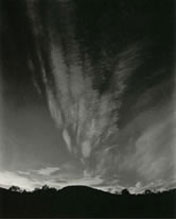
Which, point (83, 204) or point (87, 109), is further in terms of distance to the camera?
point (87, 109)

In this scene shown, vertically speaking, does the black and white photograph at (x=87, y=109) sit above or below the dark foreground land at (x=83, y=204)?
above

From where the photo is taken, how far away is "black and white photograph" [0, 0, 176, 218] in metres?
2.47

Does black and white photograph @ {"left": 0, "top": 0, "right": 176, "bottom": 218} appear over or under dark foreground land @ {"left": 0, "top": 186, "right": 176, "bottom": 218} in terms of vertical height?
over

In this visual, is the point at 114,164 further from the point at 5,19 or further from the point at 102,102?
the point at 5,19

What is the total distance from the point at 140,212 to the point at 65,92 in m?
1.02

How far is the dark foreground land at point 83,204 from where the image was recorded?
2.41 m

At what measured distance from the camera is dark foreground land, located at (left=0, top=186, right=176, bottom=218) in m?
2.41

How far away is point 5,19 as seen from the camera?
8.93ft

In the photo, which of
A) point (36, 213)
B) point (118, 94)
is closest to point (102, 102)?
point (118, 94)

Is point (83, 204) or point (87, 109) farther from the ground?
point (87, 109)

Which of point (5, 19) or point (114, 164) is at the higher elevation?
point (5, 19)

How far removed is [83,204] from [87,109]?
Answer: 686 mm

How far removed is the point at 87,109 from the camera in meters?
2.60

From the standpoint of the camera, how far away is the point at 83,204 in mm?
2422
